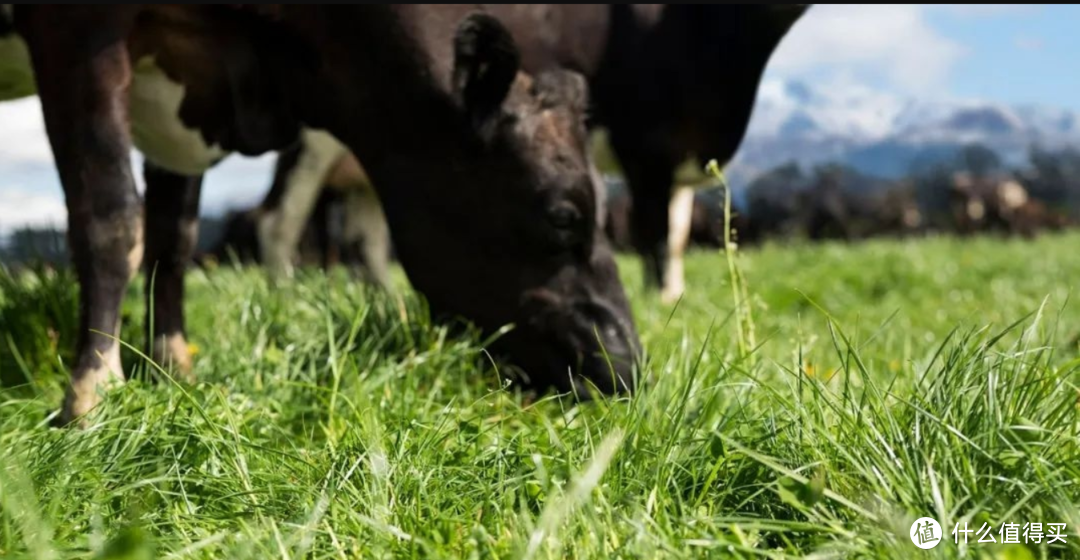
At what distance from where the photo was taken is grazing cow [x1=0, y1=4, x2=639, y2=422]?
324cm

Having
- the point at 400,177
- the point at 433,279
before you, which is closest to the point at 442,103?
the point at 400,177

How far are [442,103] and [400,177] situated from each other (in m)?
0.32

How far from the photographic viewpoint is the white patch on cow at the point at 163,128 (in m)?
3.29

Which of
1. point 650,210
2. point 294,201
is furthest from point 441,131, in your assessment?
point 294,201

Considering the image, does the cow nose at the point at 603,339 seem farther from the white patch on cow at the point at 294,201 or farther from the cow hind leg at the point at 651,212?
the white patch on cow at the point at 294,201

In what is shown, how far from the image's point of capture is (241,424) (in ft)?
6.55

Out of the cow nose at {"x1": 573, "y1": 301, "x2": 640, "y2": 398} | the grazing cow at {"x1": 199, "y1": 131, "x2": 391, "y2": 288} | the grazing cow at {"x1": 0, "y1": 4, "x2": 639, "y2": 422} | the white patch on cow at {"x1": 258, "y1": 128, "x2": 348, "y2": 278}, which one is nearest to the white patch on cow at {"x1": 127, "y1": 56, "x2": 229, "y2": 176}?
the grazing cow at {"x1": 0, "y1": 4, "x2": 639, "y2": 422}

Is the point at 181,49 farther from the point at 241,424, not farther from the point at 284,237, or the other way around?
the point at 284,237

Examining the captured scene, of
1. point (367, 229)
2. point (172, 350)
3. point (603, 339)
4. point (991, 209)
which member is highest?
point (603, 339)

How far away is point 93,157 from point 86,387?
0.69 meters

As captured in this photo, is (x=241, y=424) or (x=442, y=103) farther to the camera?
(x=442, y=103)

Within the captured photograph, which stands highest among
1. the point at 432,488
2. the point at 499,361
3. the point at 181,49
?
the point at 181,49

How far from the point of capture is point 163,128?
11.5 feet

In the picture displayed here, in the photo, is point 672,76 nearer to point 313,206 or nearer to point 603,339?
point 313,206
